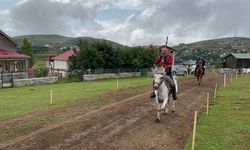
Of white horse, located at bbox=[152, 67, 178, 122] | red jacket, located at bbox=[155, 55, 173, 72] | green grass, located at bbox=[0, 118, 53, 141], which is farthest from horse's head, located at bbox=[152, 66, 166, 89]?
green grass, located at bbox=[0, 118, 53, 141]

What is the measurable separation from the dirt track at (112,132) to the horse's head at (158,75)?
1770 mm

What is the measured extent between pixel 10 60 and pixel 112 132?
4334 cm

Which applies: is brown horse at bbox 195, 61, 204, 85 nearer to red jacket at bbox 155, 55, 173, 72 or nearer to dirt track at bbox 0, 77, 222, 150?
dirt track at bbox 0, 77, 222, 150

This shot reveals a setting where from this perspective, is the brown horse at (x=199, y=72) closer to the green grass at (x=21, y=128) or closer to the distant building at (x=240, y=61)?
the green grass at (x=21, y=128)

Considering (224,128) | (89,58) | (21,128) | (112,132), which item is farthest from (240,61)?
(21,128)

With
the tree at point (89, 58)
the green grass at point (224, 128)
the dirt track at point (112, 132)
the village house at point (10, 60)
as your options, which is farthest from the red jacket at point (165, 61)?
the tree at point (89, 58)

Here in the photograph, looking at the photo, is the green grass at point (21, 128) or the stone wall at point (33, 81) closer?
the green grass at point (21, 128)

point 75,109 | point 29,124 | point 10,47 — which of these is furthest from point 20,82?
point 29,124

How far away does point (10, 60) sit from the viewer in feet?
172

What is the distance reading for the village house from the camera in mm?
50944

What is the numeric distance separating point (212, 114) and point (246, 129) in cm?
354

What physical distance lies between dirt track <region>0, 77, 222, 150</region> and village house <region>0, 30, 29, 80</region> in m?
35.0

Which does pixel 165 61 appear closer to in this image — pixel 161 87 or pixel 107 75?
pixel 161 87

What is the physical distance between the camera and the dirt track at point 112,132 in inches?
454
